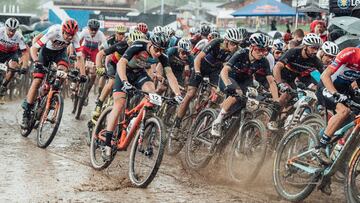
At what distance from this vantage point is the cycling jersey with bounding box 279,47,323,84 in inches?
433

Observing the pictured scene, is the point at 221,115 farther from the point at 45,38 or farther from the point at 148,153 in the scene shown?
the point at 45,38

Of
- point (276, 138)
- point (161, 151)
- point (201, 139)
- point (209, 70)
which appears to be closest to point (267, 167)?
point (276, 138)

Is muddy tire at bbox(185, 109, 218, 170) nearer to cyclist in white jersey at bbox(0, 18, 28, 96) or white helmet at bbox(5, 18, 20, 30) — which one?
cyclist in white jersey at bbox(0, 18, 28, 96)

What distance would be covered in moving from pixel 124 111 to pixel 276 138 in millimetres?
2137

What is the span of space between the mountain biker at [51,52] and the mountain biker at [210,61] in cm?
178

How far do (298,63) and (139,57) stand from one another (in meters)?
2.85

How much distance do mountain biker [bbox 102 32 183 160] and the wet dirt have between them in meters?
0.71

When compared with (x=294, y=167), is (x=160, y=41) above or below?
above

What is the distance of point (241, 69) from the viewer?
10.3 metres

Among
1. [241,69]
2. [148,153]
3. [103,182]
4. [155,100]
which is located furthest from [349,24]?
[103,182]

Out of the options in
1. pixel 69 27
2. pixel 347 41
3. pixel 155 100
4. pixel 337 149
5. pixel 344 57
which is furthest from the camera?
pixel 347 41

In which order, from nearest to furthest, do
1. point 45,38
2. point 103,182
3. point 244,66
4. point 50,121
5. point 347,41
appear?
point 103,182 → point 244,66 → point 50,121 → point 45,38 → point 347,41

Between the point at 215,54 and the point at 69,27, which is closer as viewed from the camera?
the point at 69,27

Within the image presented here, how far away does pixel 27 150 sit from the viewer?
11062 mm
